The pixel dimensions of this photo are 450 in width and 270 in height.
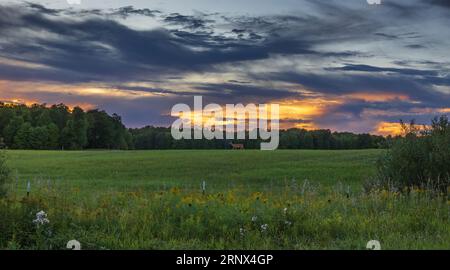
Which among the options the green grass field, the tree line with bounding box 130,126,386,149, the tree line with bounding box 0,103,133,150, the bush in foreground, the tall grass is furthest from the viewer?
the tree line with bounding box 0,103,133,150

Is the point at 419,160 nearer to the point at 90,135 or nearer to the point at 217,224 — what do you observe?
the point at 217,224

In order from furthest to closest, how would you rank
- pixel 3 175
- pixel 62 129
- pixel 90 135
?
pixel 62 129 → pixel 90 135 → pixel 3 175

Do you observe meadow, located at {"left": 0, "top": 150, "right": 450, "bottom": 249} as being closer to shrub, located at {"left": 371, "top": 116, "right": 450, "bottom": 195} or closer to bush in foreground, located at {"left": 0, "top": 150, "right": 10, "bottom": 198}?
bush in foreground, located at {"left": 0, "top": 150, "right": 10, "bottom": 198}

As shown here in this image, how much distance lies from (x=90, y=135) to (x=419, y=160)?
276ft

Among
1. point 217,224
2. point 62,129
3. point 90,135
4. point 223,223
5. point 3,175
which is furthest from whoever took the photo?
point 62,129

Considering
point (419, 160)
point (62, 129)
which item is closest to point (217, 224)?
point (419, 160)

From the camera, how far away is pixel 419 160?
621 inches

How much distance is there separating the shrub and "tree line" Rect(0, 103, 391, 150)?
4232 centimetres

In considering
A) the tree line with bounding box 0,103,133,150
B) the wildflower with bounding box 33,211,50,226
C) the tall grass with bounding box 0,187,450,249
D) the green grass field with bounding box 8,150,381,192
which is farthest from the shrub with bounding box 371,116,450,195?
the tree line with bounding box 0,103,133,150

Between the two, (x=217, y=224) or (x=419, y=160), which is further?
(x=419, y=160)

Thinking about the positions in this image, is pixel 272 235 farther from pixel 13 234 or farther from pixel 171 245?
pixel 13 234

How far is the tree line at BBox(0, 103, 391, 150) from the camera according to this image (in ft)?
226

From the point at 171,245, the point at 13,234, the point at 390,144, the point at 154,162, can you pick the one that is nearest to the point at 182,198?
the point at 171,245
